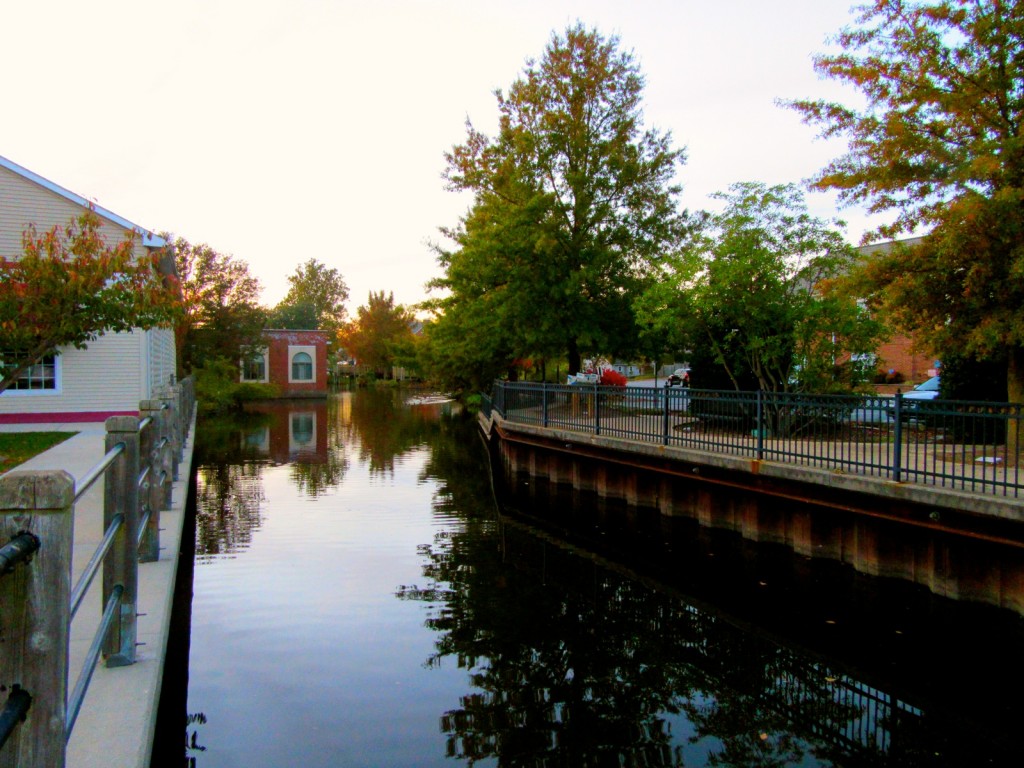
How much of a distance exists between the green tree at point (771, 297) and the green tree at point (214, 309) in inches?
1279

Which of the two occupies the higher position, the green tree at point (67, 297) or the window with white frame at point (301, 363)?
the green tree at point (67, 297)

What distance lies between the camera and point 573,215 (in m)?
23.7

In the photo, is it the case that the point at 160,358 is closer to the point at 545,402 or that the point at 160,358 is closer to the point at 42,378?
the point at 42,378

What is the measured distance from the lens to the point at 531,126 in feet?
79.4

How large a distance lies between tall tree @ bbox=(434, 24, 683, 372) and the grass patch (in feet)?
37.2

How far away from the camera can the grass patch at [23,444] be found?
13.7 m

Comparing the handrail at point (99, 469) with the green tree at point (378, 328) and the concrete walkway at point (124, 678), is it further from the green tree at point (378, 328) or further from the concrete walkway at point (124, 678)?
the green tree at point (378, 328)

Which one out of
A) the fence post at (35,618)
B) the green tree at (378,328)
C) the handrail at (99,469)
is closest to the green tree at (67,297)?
the handrail at (99,469)

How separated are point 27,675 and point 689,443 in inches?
453

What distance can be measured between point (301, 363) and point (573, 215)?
1378 inches

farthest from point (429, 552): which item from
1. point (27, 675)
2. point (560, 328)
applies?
point (560, 328)

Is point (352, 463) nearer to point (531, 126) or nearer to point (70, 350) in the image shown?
point (70, 350)

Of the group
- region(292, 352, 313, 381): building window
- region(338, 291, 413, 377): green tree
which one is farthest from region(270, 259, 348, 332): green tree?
region(292, 352, 313, 381): building window

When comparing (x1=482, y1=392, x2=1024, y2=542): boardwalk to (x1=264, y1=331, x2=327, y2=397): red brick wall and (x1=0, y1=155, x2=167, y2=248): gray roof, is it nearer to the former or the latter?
(x1=0, y1=155, x2=167, y2=248): gray roof
